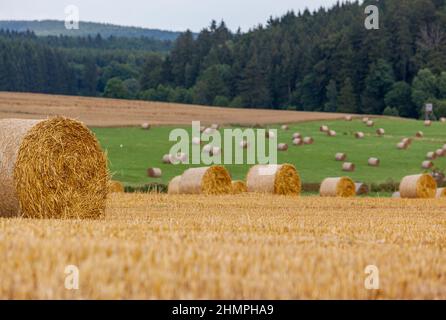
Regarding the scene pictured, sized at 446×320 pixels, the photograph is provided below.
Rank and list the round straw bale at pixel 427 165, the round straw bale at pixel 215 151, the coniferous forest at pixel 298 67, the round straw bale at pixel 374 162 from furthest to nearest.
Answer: the coniferous forest at pixel 298 67, the round straw bale at pixel 374 162, the round straw bale at pixel 427 165, the round straw bale at pixel 215 151

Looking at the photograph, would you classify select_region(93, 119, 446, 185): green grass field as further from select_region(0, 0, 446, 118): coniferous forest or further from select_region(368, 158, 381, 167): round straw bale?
select_region(0, 0, 446, 118): coniferous forest

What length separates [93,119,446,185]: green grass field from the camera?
47219mm

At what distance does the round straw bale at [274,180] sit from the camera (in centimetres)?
3041

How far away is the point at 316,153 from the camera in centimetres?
5591

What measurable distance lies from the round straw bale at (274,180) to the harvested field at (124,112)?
1237 inches

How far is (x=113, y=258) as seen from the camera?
26.3 feet

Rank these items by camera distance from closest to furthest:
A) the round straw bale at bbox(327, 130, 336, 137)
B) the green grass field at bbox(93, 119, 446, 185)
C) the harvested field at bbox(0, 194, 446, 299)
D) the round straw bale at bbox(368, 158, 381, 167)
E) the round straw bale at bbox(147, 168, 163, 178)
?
the harvested field at bbox(0, 194, 446, 299) < the round straw bale at bbox(147, 168, 163, 178) < the green grass field at bbox(93, 119, 446, 185) < the round straw bale at bbox(368, 158, 381, 167) < the round straw bale at bbox(327, 130, 336, 137)

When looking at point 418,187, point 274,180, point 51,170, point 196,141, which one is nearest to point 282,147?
point 196,141

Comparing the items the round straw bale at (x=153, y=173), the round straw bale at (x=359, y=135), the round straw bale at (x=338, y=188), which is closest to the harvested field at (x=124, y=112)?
the round straw bale at (x=359, y=135)

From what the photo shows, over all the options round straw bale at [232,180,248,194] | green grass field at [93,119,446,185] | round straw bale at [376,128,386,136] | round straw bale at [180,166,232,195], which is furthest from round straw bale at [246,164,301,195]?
round straw bale at [376,128,386,136]

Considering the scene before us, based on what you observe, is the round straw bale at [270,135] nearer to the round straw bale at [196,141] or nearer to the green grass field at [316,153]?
the green grass field at [316,153]

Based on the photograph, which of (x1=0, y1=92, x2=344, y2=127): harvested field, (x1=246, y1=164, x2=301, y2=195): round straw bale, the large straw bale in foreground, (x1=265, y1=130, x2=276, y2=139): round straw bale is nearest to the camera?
the large straw bale in foreground

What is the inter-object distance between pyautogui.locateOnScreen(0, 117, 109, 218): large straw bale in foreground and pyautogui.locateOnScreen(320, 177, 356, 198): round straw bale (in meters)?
16.9

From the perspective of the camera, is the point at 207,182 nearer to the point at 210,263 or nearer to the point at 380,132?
the point at 210,263
